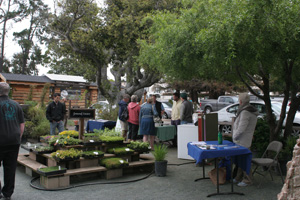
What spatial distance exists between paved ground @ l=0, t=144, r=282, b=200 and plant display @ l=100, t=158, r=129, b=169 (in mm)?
308

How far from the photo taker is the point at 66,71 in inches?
2112

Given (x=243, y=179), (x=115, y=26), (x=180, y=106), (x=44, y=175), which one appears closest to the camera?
(x=44, y=175)

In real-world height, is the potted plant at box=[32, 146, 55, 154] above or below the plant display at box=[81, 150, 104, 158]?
above

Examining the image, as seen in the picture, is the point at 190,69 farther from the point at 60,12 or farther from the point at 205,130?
the point at 60,12

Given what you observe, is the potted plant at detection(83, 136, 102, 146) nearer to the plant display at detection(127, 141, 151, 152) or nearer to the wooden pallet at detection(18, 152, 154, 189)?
the wooden pallet at detection(18, 152, 154, 189)

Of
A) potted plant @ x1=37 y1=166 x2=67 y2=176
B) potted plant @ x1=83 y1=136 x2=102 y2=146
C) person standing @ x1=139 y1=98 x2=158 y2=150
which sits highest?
person standing @ x1=139 y1=98 x2=158 y2=150

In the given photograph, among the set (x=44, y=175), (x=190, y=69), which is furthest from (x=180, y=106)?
(x=44, y=175)

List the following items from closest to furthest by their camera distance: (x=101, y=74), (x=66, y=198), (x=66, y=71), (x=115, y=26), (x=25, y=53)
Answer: (x=66, y=198) → (x=115, y=26) → (x=101, y=74) → (x=25, y=53) → (x=66, y=71)

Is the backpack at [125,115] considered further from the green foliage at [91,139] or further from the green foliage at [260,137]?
the green foliage at [260,137]

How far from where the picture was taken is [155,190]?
5711 millimetres

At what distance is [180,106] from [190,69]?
223 cm

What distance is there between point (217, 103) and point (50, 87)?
14.9 meters

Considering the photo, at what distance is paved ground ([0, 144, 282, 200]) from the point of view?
5.28m


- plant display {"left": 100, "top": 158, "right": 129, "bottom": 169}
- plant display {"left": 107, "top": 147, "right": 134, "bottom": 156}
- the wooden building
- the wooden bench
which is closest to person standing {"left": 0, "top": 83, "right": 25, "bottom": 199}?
the wooden bench
